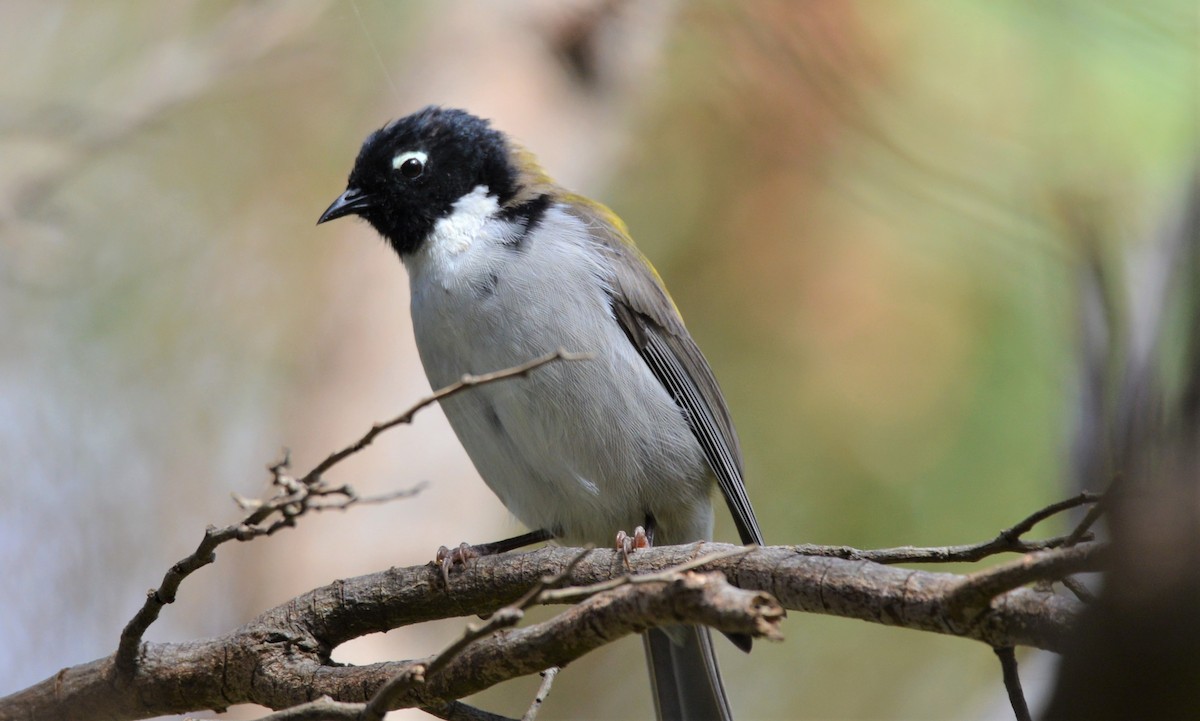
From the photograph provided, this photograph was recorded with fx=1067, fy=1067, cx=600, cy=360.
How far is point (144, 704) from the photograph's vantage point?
3.36 metres

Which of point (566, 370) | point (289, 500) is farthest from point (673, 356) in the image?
point (289, 500)

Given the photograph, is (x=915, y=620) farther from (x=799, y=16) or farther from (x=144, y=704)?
(x=799, y=16)

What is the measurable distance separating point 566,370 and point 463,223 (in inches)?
39.3

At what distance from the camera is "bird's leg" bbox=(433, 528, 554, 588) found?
11.8ft

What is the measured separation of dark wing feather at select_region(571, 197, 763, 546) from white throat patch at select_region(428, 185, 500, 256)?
0.41 metres

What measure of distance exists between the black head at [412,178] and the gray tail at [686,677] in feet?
6.84

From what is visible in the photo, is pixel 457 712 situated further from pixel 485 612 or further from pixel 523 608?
pixel 523 608

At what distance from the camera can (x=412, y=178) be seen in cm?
496

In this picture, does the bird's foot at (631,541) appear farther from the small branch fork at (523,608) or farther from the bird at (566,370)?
the small branch fork at (523,608)

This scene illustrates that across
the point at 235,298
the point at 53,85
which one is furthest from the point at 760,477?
the point at 53,85

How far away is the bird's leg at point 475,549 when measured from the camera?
3.59 metres

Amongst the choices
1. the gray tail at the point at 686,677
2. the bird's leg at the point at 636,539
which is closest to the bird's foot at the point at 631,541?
the bird's leg at the point at 636,539

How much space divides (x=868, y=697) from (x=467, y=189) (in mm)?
5756

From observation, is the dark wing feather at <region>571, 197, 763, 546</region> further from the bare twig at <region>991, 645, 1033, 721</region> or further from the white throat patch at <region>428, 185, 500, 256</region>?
the bare twig at <region>991, 645, 1033, 721</region>
